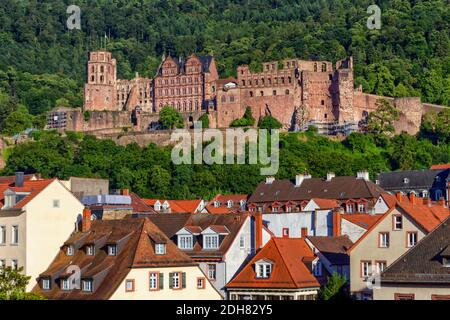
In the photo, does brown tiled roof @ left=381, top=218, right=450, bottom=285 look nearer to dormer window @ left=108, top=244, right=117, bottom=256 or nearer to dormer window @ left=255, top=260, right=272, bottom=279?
dormer window @ left=255, top=260, right=272, bottom=279

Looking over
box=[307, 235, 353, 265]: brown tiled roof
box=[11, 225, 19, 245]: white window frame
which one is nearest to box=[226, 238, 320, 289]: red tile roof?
box=[307, 235, 353, 265]: brown tiled roof

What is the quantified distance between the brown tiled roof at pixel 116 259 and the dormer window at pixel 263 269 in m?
4.26

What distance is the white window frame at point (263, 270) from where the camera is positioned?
38844 mm

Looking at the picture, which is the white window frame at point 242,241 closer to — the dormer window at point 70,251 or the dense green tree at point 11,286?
the dormer window at point 70,251

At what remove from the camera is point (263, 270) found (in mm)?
38969

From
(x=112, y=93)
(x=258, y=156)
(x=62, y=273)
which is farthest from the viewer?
(x=112, y=93)

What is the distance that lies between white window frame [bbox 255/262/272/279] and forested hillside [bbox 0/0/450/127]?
97.2 metres

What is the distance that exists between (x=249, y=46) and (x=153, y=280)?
145200mm

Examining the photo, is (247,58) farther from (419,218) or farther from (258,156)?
(419,218)

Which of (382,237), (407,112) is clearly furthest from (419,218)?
(407,112)

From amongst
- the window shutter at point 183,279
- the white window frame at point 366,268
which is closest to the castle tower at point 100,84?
the white window frame at point 366,268

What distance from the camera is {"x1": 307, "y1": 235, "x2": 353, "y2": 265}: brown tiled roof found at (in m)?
41.9

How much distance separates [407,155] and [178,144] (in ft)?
78.7
